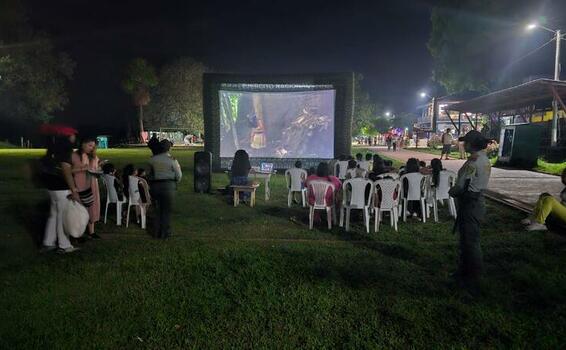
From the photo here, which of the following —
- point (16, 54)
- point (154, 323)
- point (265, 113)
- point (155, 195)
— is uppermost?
point (16, 54)

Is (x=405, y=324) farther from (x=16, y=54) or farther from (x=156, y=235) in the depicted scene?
(x=16, y=54)

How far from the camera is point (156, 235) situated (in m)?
7.25

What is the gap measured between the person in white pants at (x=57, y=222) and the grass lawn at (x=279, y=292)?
28cm

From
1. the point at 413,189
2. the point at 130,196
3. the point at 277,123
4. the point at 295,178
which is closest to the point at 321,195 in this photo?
the point at 413,189

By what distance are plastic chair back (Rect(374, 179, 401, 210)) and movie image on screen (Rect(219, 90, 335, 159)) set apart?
386 inches

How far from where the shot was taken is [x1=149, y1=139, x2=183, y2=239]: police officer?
6.88 m

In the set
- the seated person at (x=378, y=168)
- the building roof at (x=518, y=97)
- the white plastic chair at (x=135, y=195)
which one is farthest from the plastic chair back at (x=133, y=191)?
the building roof at (x=518, y=97)

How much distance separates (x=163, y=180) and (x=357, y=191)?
352 cm

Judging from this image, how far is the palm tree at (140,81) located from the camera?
5769cm

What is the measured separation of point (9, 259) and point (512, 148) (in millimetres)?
20787

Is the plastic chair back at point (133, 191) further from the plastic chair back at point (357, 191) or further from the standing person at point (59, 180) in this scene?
the plastic chair back at point (357, 191)

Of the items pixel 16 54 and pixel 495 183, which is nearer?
pixel 495 183

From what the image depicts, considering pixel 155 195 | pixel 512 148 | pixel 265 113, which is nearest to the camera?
pixel 155 195

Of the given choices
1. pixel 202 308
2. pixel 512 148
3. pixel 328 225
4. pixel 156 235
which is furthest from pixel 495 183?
pixel 202 308
